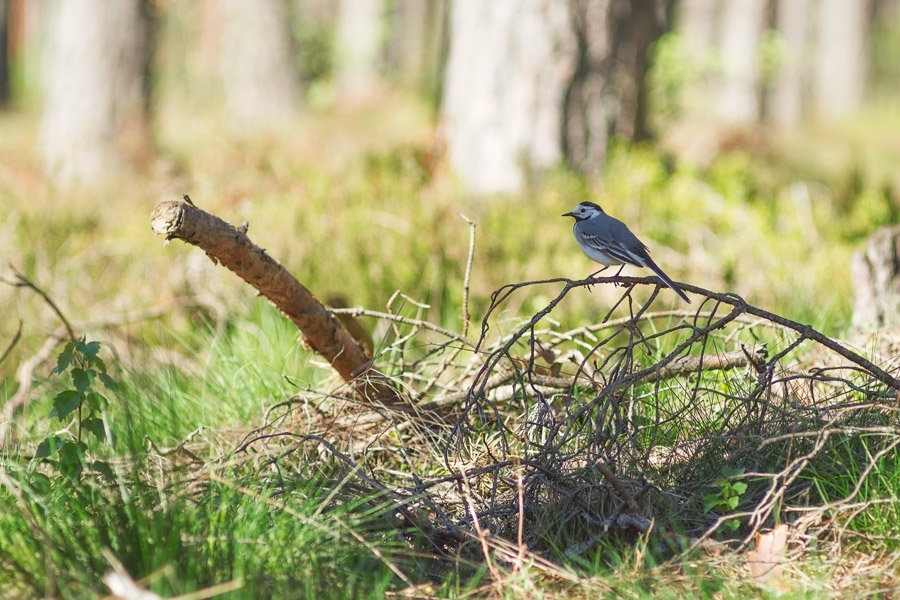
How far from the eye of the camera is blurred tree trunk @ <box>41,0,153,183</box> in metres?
9.40

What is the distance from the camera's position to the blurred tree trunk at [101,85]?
9398mm

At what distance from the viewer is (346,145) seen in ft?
30.7

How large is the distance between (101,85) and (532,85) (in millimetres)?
5001

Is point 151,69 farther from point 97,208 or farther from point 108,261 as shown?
point 108,261

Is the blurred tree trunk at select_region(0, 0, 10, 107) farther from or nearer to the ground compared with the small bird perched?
farther from the ground

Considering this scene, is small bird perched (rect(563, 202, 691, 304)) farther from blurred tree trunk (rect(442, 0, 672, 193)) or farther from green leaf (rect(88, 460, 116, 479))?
blurred tree trunk (rect(442, 0, 672, 193))

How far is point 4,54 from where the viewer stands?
64.3 ft

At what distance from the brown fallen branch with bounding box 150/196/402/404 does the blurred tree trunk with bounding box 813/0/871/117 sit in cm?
2450

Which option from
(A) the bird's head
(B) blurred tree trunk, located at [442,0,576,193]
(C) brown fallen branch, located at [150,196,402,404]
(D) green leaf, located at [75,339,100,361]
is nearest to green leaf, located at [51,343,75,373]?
(D) green leaf, located at [75,339,100,361]

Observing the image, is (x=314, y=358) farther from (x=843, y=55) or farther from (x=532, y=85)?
(x=843, y=55)

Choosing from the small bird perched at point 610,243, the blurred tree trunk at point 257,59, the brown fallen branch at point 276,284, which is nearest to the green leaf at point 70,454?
the brown fallen branch at point 276,284

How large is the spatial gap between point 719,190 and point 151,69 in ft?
20.4

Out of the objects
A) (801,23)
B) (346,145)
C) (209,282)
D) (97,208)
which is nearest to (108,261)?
(209,282)

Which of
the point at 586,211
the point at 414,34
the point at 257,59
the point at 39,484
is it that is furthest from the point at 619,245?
the point at 414,34
